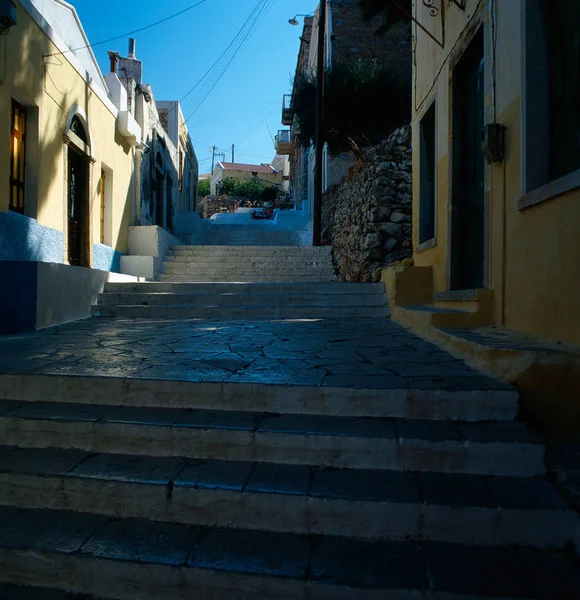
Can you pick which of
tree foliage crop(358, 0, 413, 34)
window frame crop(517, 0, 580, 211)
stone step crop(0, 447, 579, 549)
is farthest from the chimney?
stone step crop(0, 447, 579, 549)

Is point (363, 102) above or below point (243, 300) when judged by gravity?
above

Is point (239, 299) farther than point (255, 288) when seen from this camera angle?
No

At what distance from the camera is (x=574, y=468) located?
1.96 m

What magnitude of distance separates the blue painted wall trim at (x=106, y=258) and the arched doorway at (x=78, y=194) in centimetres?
26

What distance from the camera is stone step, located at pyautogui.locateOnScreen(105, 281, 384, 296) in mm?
6445

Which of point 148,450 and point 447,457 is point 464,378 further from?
point 148,450

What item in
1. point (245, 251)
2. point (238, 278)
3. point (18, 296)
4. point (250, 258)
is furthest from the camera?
point (245, 251)

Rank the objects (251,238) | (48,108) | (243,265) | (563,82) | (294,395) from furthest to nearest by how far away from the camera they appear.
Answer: (251,238) < (243,265) < (48,108) < (563,82) < (294,395)

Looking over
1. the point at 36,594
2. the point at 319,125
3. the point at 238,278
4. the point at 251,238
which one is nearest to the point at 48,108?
the point at 238,278

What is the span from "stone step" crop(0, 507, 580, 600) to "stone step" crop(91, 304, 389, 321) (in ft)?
13.4

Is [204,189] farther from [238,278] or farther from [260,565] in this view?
[260,565]

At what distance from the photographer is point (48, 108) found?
6.15m

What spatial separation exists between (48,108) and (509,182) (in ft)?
19.6

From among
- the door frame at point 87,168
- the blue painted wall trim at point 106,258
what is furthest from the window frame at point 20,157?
the blue painted wall trim at point 106,258
